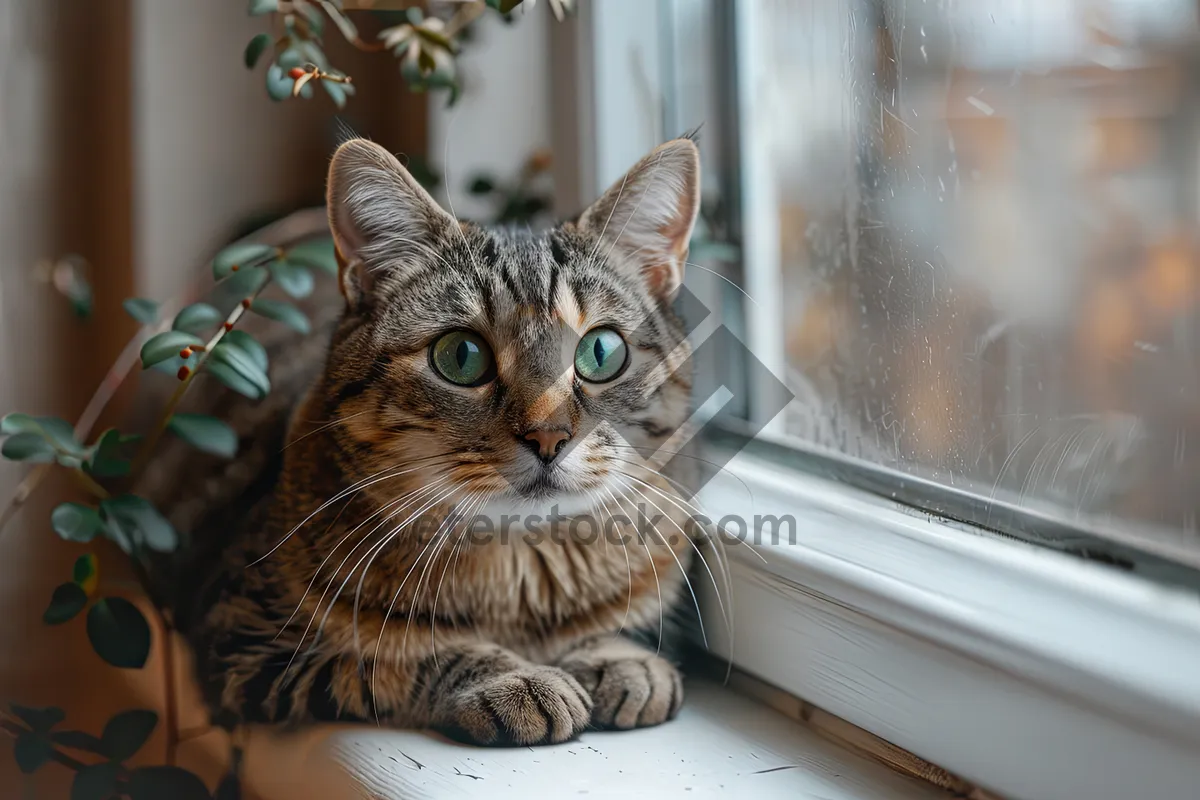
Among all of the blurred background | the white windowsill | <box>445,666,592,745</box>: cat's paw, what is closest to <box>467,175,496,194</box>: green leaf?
the blurred background

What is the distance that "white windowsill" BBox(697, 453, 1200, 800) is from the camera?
0.55 m

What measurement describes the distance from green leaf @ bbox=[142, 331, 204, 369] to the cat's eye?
21cm

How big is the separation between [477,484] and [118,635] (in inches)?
14.8

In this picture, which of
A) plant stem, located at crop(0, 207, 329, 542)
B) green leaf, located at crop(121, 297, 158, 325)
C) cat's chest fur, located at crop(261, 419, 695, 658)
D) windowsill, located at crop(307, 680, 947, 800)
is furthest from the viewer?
plant stem, located at crop(0, 207, 329, 542)

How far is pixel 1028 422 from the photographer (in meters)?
0.68

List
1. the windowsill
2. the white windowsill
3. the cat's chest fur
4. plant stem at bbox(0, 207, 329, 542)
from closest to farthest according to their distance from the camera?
the white windowsill → the windowsill → the cat's chest fur → plant stem at bbox(0, 207, 329, 542)

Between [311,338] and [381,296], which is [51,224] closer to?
[311,338]

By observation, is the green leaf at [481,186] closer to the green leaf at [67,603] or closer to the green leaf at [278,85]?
the green leaf at [278,85]

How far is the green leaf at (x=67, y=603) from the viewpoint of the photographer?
0.83 meters

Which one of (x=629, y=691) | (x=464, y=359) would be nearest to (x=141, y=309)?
(x=464, y=359)

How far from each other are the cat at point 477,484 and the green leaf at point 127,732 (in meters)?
0.07

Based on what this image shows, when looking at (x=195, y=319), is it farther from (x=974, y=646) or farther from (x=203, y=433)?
(x=974, y=646)

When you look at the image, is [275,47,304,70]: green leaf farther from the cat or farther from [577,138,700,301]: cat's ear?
[577,138,700,301]: cat's ear
